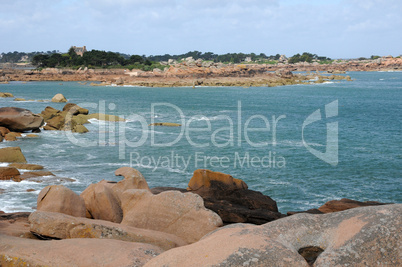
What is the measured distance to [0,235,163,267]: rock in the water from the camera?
810 cm

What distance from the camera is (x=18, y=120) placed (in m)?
Answer: 39.6

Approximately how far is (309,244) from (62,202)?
8.53 metres

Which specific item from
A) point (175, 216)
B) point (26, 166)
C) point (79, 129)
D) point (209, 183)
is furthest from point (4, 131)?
point (175, 216)

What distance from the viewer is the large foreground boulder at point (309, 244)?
674 centimetres

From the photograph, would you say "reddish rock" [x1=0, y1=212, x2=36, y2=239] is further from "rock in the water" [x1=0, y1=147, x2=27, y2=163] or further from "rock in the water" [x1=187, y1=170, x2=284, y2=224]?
"rock in the water" [x1=0, y1=147, x2=27, y2=163]

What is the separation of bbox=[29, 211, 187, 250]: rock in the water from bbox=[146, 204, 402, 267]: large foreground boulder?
263 cm

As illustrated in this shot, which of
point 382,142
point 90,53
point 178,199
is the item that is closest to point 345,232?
point 178,199

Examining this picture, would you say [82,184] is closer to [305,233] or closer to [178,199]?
[178,199]

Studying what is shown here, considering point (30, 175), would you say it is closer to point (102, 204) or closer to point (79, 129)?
point (102, 204)

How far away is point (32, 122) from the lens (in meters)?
40.7

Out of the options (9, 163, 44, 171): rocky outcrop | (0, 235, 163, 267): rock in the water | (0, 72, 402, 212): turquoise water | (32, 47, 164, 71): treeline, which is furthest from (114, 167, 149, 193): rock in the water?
(32, 47, 164, 71): treeline

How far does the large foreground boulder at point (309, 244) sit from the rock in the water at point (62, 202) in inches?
266

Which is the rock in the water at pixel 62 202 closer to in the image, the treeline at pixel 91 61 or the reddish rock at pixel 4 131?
the reddish rock at pixel 4 131

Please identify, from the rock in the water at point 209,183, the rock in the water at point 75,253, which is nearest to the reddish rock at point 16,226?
the rock in the water at point 75,253
